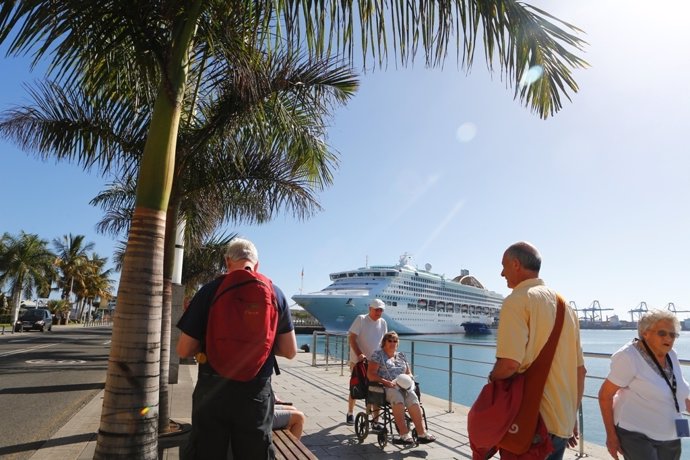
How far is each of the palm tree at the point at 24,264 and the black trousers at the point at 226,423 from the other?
152ft

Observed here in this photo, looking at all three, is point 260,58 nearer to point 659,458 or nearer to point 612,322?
point 659,458

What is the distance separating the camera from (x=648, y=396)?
2.82 metres

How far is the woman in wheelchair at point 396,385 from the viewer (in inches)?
198

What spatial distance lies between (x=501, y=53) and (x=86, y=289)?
73.0 metres

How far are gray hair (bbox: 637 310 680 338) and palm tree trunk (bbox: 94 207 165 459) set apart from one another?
9.07 ft

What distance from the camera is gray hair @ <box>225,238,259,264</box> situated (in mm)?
2572

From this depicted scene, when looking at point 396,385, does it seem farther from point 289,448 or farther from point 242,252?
point 242,252

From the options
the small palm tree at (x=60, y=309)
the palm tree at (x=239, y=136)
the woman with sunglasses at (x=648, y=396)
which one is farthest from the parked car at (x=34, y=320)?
the woman with sunglasses at (x=648, y=396)

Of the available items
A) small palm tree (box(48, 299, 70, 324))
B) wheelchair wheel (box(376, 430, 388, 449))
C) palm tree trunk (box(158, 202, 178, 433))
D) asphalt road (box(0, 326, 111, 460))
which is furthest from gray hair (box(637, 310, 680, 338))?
small palm tree (box(48, 299, 70, 324))

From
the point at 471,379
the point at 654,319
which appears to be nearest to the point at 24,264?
the point at 471,379

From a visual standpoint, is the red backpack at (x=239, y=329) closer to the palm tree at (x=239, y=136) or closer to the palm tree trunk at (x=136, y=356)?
the palm tree trunk at (x=136, y=356)

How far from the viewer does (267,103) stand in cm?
539

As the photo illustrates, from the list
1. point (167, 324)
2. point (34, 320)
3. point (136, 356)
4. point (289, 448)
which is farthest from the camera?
point (34, 320)

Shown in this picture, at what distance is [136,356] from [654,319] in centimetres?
289
